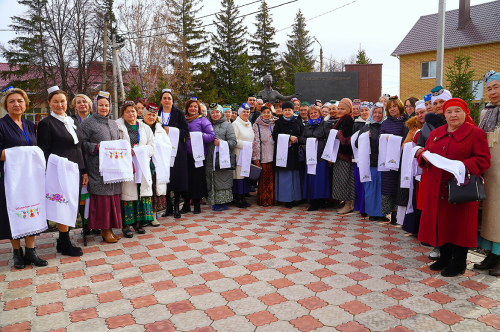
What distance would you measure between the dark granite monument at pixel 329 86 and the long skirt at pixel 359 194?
6.47 meters

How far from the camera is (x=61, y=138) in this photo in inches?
178

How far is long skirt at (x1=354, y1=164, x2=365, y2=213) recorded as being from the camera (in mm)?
6441

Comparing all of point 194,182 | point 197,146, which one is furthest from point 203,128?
point 194,182

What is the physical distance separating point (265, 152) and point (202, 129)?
135 centimetres

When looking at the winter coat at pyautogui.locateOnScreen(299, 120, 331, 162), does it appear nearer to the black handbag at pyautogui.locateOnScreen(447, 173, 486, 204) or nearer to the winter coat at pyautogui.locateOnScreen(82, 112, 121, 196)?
the black handbag at pyautogui.locateOnScreen(447, 173, 486, 204)

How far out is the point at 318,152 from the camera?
22.9 feet

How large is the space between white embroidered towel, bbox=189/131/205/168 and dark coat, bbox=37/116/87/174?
2.24 m

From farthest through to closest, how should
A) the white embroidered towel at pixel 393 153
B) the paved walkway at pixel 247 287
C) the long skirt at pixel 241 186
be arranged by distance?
the long skirt at pixel 241 186 < the white embroidered towel at pixel 393 153 < the paved walkway at pixel 247 287

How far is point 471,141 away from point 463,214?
0.75 metres

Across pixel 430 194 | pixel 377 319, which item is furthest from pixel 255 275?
pixel 430 194

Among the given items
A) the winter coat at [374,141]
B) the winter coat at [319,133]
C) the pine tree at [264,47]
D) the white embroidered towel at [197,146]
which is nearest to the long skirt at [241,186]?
the white embroidered towel at [197,146]

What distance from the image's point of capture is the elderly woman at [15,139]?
416 cm

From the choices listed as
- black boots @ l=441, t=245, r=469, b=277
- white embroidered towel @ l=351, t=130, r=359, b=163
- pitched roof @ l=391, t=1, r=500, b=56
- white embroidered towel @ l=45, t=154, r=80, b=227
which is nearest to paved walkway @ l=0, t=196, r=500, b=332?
black boots @ l=441, t=245, r=469, b=277

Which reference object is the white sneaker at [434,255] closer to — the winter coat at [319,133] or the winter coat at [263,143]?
the winter coat at [319,133]
